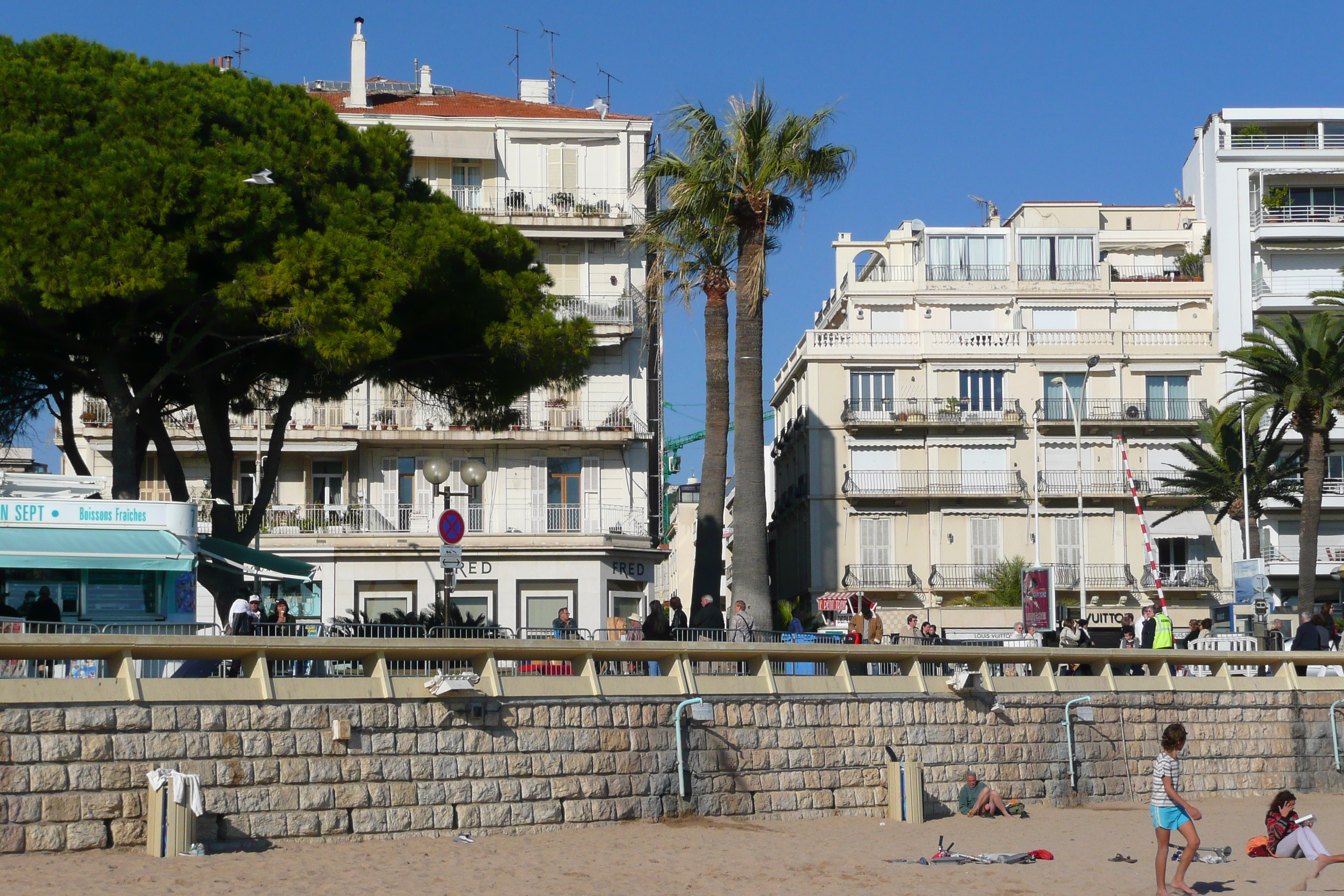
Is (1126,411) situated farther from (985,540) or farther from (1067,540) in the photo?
(985,540)

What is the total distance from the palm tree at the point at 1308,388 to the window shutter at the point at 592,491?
19.1 meters

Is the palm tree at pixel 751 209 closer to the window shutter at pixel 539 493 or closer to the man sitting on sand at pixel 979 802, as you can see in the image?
the man sitting on sand at pixel 979 802

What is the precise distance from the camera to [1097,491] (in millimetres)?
54250

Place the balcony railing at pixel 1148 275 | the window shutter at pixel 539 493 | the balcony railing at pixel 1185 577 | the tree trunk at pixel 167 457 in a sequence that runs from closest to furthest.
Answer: the tree trunk at pixel 167 457 → the window shutter at pixel 539 493 → the balcony railing at pixel 1185 577 → the balcony railing at pixel 1148 275

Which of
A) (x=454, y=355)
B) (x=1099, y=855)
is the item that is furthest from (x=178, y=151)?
(x=1099, y=855)

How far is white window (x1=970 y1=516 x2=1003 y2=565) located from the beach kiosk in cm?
3770

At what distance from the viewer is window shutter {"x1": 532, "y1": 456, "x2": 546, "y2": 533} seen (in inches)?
1678

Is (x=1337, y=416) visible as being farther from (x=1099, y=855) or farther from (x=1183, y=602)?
(x=1099, y=855)

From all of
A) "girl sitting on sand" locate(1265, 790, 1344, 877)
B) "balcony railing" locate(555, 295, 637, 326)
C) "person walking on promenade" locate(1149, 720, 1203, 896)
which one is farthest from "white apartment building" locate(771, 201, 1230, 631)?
"person walking on promenade" locate(1149, 720, 1203, 896)

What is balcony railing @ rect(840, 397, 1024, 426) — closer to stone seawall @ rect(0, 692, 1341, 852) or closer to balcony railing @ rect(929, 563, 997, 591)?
balcony railing @ rect(929, 563, 997, 591)

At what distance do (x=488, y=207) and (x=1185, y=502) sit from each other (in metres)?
26.9

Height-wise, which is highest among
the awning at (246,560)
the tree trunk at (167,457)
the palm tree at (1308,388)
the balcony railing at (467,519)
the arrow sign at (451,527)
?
the palm tree at (1308,388)

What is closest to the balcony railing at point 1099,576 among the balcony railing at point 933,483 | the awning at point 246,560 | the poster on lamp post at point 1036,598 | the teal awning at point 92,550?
the balcony railing at point 933,483

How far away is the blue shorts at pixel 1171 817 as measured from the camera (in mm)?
13492
